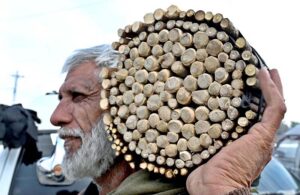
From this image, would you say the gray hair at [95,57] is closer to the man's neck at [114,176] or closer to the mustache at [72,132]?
the mustache at [72,132]

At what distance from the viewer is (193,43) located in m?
2.21

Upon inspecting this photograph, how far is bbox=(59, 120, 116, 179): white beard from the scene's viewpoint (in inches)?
100

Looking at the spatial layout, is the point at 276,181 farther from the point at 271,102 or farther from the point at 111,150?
the point at 271,102

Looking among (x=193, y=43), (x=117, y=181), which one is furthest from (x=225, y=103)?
(x=117, y=181)

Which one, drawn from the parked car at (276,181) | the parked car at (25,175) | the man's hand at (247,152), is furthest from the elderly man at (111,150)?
the parked car at (276,181)

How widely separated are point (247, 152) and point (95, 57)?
0.87m

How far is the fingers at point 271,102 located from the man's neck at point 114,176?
0.65m

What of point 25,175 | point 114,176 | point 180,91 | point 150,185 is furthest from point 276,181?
point 180,91

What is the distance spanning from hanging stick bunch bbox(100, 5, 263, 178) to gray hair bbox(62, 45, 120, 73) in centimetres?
17

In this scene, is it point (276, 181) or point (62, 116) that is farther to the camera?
point (276, 181)

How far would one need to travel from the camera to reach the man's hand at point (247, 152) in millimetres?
2053

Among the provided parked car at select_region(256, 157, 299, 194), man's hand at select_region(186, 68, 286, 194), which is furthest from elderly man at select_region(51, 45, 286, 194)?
parked car at select_region(256, 157, 299, 194)

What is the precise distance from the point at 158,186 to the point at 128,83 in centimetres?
39

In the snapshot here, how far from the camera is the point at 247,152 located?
2057mm
